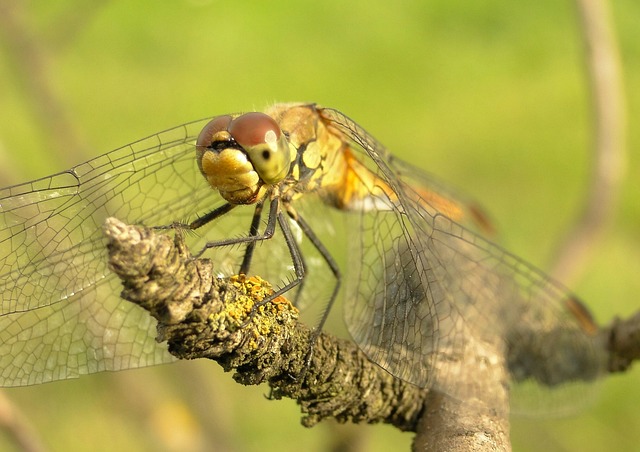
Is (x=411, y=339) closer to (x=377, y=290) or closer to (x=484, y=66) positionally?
(x=377, y=290)

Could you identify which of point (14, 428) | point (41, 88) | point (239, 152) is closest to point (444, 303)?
point (239, 152)

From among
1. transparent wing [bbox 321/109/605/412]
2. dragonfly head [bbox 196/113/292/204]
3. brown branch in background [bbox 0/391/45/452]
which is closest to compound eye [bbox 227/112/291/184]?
dragonfly head [bbox 196/113/292/204]

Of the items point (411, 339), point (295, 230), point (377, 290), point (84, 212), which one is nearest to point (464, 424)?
point (411, 339)

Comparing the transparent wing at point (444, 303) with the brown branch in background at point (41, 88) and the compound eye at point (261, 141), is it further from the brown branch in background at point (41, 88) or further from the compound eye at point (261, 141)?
the brown branch in background at point (41, 88)

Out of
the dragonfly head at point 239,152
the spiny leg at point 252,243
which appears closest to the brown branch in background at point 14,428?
the spiny leg at point 252,243

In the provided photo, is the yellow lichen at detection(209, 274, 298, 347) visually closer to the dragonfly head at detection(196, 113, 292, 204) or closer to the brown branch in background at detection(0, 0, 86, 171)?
the dragonfly head at detection(196, 113, 292, 204)

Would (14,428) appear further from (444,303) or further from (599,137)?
(599,137)

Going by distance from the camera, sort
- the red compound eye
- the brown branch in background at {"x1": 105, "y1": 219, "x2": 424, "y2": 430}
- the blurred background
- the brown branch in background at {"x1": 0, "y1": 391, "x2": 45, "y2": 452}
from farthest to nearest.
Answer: the blurred background → the brown branch in background at {"x1": 0, "y1": 391, "x2": 45, "y2": 452} → the red compound eye → the brown branch in background at {"x1": 105, "y1": 219, "x2": 424, "y2": 430}
